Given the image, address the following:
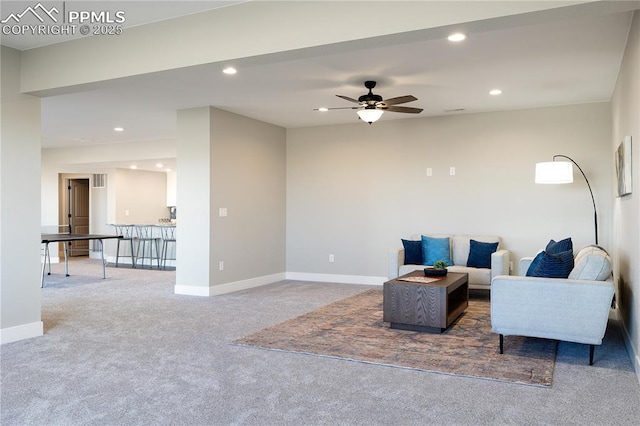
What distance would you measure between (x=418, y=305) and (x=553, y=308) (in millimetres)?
1272

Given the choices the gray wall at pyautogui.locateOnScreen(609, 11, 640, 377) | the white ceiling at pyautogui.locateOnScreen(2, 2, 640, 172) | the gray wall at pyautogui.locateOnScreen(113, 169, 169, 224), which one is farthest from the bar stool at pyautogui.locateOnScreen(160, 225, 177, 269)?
the gray wall at pyautogui.locateOnScreen(609, 11, 640, 377)

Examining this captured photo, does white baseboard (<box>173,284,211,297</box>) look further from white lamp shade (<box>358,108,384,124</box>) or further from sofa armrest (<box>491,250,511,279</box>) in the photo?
sofa armrest (<box>491,250,511,279</box>)

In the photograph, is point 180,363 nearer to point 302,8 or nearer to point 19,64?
point 302,8

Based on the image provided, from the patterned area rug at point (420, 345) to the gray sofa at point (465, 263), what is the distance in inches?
33.9

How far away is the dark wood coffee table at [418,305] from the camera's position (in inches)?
182

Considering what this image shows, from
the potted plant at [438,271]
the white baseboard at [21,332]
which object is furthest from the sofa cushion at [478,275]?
the white baseboard at [21,332]

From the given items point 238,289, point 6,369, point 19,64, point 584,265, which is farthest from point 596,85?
Result: point 6,369

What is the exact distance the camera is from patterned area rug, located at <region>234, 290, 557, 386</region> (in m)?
3.60

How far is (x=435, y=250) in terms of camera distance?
22.4 ft

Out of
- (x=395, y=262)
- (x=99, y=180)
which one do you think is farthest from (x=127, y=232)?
(x=395, y=262)

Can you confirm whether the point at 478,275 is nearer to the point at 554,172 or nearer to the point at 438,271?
the point at 438,271

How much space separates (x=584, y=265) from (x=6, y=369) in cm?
440

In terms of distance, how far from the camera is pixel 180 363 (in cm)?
375

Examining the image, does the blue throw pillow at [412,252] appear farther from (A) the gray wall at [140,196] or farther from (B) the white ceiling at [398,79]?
(A) the gray wall at [140,196]
